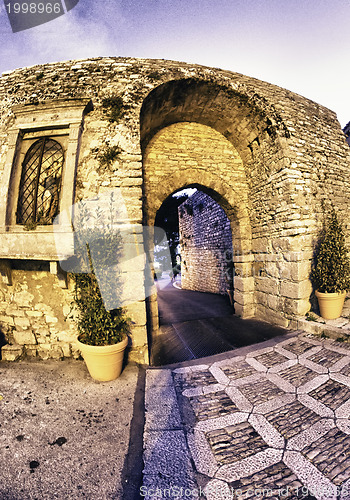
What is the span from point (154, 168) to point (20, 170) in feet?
8.20

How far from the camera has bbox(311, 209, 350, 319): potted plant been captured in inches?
144

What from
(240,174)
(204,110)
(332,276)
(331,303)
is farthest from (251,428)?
(204,110)

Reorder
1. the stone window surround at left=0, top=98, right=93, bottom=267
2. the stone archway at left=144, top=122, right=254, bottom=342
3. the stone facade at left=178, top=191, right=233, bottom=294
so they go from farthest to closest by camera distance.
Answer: the stone facade at left=178, top=191, right=233, bottom=294 → the stone archway at left=144, top=122, right=254, bottom=342 → the stone window surround at left=0, top=98, right=93, bottom=267

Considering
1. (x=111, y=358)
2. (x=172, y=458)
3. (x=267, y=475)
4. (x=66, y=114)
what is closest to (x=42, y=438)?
(x=111, y=358)

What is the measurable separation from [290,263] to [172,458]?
3568 millimetres

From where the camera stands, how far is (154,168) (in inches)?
174

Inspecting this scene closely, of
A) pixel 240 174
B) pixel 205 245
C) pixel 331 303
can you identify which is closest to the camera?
pixel 331 303

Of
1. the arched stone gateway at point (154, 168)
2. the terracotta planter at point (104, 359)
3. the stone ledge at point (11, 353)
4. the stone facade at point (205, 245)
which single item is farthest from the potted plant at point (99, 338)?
the stone facade at point (205, 245)

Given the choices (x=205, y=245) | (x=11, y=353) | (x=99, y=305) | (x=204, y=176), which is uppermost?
(x=204, y=176)

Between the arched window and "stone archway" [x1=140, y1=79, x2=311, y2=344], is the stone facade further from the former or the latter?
the arched window

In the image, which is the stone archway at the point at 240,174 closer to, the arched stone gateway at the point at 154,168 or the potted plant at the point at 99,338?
the arched stone gateway at the point at 154,168

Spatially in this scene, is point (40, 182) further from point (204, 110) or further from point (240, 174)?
point (240, 174)

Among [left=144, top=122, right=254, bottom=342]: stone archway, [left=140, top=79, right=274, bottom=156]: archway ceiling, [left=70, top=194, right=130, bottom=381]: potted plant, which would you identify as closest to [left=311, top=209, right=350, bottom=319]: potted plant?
[left=144, top=122, right=254, bottom=342]: stone archway

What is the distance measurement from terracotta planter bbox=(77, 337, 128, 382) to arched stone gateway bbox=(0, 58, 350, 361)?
1.52 feet
